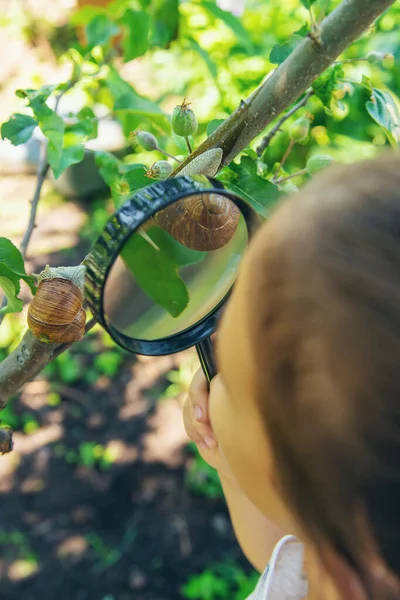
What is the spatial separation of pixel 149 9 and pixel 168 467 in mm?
1329

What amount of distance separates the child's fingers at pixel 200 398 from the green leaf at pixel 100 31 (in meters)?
0.70

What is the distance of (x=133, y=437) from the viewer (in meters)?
1.97

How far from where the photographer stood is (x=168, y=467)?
1897 mm

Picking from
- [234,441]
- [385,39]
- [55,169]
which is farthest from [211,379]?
[385,39]

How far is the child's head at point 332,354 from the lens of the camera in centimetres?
38

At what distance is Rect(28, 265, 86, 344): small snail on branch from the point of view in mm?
608

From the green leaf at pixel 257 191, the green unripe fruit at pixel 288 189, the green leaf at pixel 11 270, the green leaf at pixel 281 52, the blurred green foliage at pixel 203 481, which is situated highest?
the green leaf at pixel 281 52

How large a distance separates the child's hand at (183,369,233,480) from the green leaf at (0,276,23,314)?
232mm

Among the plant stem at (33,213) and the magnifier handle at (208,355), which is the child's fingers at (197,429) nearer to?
the magnifier handle at (208,355)

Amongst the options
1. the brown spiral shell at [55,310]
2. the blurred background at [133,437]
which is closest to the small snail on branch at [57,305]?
the brown spiral shell at [55,310]

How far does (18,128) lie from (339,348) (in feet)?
2.11

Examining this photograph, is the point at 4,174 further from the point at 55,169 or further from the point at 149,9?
the point at 55,169

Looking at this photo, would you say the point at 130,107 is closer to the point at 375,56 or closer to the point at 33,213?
the point at 33,213

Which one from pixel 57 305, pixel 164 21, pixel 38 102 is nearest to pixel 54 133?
pixel 38 102
